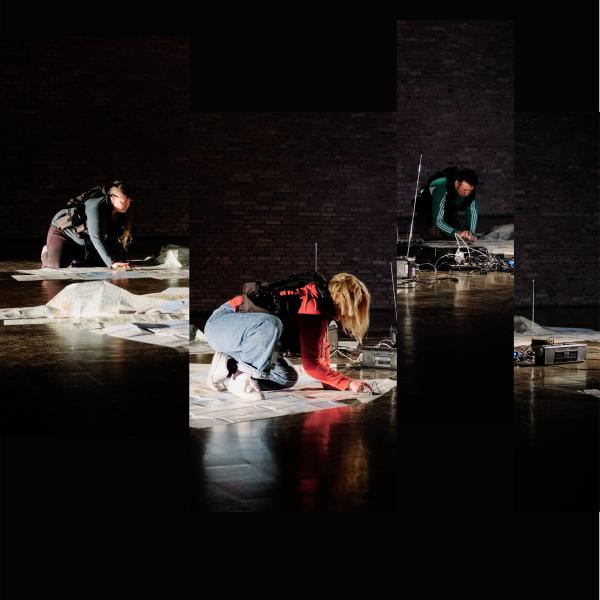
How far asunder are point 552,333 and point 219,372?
144 inches

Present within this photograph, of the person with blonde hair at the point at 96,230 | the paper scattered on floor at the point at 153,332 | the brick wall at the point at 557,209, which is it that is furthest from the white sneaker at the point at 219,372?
the brick wall at the point at 557,209

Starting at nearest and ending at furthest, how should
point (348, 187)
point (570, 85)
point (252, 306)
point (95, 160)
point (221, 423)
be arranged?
point (221, 423) < point (252, 306) < point (95, 160) < point (570, 85) < point (348, 187)

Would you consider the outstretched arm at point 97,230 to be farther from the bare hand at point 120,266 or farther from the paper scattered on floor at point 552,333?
the paper scattered on floor at point 552,333

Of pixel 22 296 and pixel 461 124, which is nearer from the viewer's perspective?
pixel 461 124

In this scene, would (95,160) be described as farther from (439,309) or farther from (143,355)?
(439,309)

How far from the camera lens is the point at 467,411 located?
14.8 ft

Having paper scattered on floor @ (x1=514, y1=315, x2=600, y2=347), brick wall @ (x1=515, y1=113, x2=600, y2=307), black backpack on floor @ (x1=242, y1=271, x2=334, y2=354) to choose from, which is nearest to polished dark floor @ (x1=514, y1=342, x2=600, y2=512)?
black backpack on floor @ (x1=242, y1=271, x2=334, y2=354)

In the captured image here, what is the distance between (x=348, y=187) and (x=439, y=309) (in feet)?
14.8

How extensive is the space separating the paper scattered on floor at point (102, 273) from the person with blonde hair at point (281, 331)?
1.38 ft

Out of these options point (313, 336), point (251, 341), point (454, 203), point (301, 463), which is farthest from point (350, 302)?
point (301, 463)

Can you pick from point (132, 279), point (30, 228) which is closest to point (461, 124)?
point (132, 279)

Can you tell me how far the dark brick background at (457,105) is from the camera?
4238mm

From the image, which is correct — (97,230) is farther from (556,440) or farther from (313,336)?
(556,440)

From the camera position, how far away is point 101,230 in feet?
17.3
